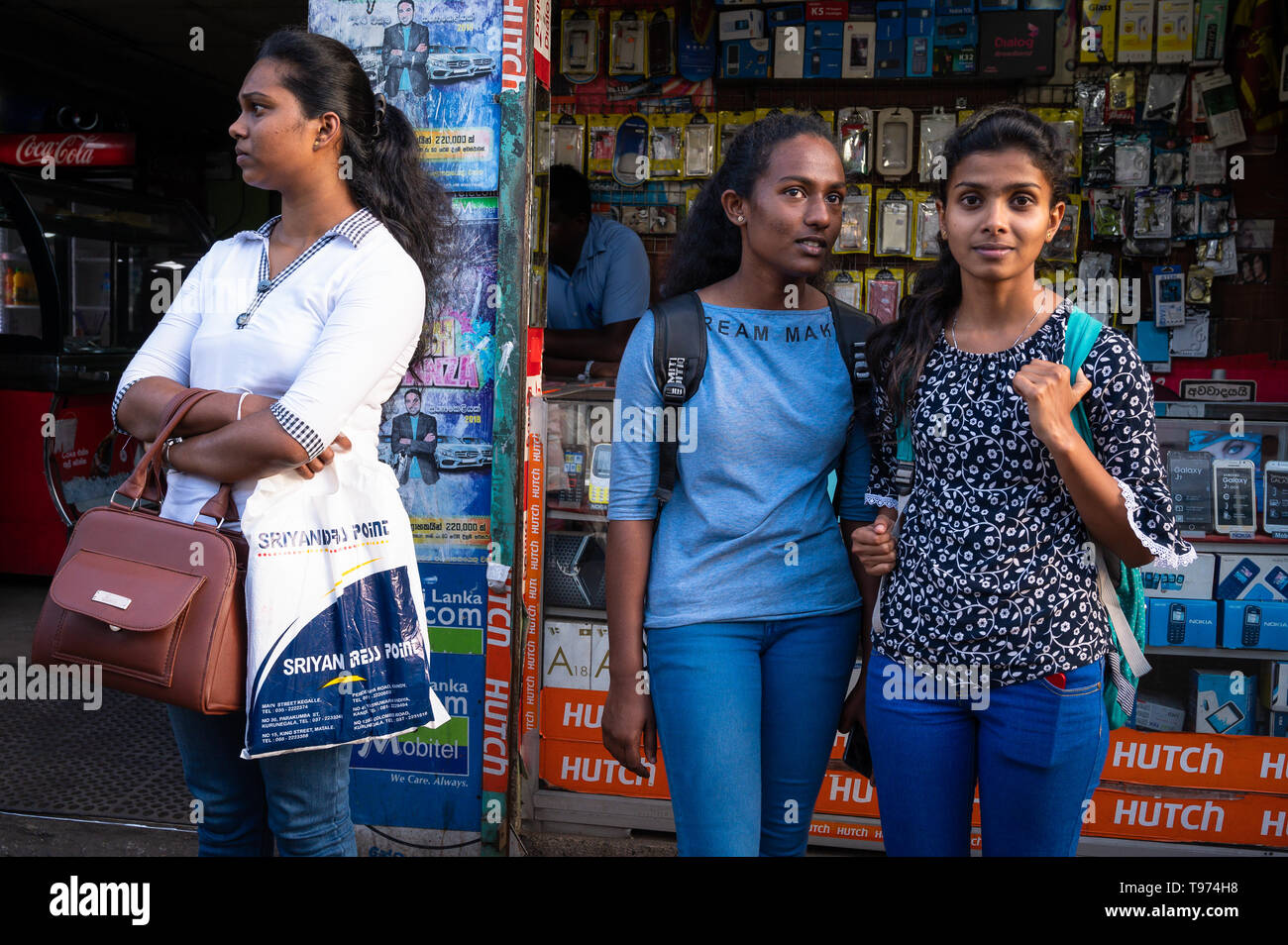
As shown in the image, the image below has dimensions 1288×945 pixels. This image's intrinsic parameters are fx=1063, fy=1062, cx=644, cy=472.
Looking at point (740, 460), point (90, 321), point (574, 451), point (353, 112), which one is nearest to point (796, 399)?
point (740, 460)

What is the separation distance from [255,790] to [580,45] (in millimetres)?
4499

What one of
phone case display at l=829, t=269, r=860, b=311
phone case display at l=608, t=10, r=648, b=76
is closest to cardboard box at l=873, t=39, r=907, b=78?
phone case display at l=829, t=269, r=860, b=311

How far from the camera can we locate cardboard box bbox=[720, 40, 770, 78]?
532 centimetres

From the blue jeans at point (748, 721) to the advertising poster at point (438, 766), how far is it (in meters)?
1.18

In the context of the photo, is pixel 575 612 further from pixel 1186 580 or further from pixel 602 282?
pixel 602 282

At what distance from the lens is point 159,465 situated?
5.83 feet

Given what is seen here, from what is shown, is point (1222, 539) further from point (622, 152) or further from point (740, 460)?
point (622, 152)

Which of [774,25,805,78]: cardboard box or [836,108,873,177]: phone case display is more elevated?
[774,25,805,78]: cardboard box

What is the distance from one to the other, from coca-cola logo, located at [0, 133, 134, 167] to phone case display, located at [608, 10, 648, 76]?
155 inches

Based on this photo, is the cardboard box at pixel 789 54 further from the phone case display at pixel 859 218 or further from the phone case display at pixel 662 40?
the phone case display at pixel 859 218

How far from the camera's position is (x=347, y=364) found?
1742 mm

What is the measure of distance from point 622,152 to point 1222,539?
3.49m

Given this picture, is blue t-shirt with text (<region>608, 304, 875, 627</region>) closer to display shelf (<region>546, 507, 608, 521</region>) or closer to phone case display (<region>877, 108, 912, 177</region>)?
display shelf (<region>546, 507, 608, 521</region>)

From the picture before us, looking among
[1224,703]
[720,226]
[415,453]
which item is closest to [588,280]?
[415,453]
